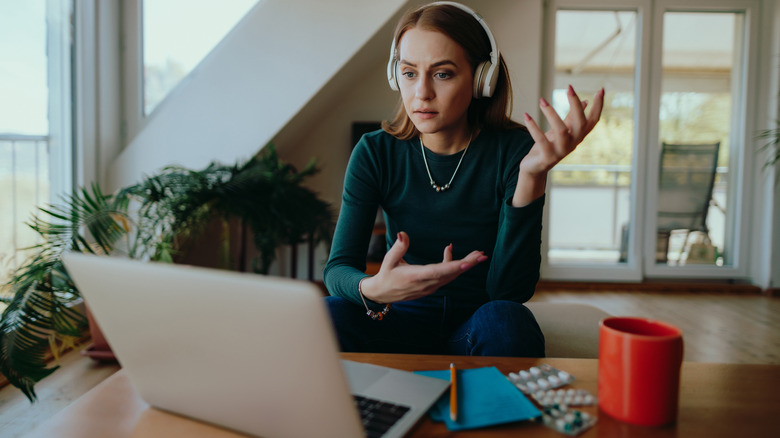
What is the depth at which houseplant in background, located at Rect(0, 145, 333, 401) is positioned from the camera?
1.58 meters

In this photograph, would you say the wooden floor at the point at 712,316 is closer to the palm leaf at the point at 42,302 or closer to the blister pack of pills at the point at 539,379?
the blister pack of pills at the point at 539,379

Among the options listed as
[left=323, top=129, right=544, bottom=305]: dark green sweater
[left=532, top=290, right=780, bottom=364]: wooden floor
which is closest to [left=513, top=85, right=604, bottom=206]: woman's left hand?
[left=323, top=129, right=544, bottom=305]: dark green sweater

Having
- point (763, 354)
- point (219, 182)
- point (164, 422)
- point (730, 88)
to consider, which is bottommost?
point (763, 354)

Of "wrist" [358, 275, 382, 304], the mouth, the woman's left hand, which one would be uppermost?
the mouth

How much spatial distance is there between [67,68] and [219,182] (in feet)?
3.31

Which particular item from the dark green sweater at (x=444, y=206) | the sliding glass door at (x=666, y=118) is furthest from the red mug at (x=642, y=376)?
the sliding glass door at (x=666, y=118)

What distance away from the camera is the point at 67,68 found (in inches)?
102

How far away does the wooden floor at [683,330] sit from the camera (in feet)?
5.78

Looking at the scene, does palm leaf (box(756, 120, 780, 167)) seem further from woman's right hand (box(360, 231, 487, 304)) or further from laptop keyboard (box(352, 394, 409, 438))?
laptop keyboard (box(352, 394, 409, 438))

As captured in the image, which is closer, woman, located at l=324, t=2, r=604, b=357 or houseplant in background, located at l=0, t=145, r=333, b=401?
woman, located at l=324, t=2, r=604, b=357

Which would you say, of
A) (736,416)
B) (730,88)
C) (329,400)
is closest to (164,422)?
(329,400)

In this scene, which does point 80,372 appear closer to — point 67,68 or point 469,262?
point 67,68

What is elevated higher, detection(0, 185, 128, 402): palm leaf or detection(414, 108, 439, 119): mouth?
detection(414, 108, 439, 119): mouth

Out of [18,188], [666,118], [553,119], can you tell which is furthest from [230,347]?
[666,118]
